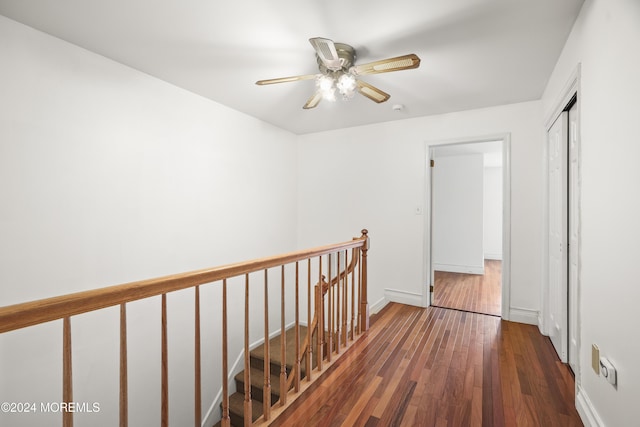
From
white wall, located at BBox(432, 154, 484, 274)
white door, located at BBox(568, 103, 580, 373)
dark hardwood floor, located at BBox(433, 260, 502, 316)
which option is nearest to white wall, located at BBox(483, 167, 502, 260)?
dark hardwood floor, located at BBox(433, 260, 502, 316)

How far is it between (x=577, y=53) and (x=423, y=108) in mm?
1677

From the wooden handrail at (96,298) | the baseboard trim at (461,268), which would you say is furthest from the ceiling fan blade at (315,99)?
the baseboard trim at (461,268)

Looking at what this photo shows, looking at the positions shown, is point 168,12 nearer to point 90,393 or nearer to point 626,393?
point 90,393

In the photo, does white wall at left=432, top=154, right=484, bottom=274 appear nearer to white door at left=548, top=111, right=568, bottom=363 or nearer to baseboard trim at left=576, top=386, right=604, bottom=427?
white door at left=548, top=111, right=568, bottom=363

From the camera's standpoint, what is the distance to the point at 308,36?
2.06m

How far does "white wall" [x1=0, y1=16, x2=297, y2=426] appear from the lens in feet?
6.41

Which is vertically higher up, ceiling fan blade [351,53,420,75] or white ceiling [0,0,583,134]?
white ceiling [0,0,583,134]

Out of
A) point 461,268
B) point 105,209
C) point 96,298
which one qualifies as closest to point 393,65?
point 96,298

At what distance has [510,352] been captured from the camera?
2518 mm

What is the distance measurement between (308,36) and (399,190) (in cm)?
233

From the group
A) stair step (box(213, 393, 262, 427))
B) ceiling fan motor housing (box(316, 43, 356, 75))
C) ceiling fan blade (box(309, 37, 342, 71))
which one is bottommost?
stair step (box(213, 393, 262, 427))

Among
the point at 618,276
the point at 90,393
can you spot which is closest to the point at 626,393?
the point at 618,276

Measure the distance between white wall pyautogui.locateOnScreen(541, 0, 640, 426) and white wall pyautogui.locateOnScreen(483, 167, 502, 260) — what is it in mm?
6129

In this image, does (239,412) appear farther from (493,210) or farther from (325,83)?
(493,210)
